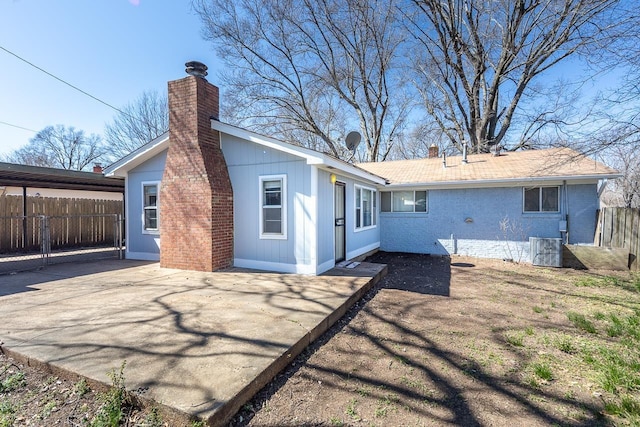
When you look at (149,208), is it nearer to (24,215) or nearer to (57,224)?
(57,224)

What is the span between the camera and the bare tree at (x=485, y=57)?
13.9 meters

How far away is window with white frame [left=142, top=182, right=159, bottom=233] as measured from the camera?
8.52 m

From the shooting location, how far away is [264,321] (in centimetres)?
386

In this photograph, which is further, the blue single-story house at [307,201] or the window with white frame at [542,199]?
the window with white frame at [542,199]

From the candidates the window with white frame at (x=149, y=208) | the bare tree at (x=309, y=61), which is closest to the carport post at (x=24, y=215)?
the window with white frame at (x=149, y=208)

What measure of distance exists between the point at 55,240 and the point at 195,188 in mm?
8410

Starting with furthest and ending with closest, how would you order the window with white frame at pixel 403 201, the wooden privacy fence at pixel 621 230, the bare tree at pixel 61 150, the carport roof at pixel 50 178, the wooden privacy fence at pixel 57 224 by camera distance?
the bare tree at pixel 61 150, the window with white frame at pixel 403 201, the wooden privacy fence at pixel 57 224, the wooden privacy fence at pixel 621 230, the carport roof at pixel 50 178

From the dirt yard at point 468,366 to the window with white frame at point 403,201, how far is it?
5379 mm

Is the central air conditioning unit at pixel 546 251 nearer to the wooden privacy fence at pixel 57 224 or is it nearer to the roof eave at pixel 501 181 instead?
the roof eave at pixel 501 181

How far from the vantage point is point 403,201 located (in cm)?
1131

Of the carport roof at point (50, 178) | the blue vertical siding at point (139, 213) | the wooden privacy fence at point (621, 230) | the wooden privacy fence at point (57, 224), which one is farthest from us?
the wooden privacy fence at point (57, 224)

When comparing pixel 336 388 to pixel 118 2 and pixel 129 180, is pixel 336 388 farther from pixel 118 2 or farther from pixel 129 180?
pixel 118 2

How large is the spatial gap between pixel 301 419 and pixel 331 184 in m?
5.43

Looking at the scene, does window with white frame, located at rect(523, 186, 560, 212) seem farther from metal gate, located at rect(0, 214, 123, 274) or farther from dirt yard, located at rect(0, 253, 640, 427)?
metal gate, located at rect(0, 214, 123, 274)
